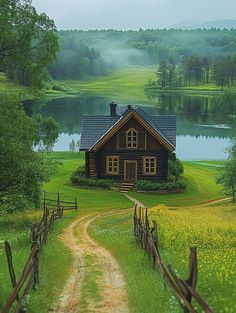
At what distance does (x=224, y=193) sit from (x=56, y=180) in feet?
69.2

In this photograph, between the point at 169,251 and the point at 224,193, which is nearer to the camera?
the point at 169,251

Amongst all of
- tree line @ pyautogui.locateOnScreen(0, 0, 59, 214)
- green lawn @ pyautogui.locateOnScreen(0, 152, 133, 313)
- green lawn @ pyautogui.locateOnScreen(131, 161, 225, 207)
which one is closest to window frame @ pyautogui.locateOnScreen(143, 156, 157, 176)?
green lawn @ pyautogui.locateOnScreen(131, 161, 225, 207)

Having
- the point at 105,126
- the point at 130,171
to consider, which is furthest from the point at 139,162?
the point at 105,126

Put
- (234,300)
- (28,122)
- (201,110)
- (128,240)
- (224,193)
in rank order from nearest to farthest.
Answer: (234,300)
(128,240)
(28,122)
(224,193)
(201,110)

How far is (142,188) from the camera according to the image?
196 ft

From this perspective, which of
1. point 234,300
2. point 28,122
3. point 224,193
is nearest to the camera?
point 234,300

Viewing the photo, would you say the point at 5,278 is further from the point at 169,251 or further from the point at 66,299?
the point at 169,251

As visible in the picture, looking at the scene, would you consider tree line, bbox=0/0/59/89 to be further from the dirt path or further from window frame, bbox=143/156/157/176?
window frame, bbox=143/156/157/176

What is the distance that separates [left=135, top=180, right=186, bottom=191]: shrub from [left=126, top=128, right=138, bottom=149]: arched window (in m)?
4.65

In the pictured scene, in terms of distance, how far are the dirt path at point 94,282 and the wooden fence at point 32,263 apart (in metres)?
1.17

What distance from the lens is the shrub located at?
59531mm

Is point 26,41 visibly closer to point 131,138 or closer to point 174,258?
point 174,258

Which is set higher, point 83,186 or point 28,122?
point 28,122

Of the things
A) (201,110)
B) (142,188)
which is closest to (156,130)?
(142,188)
